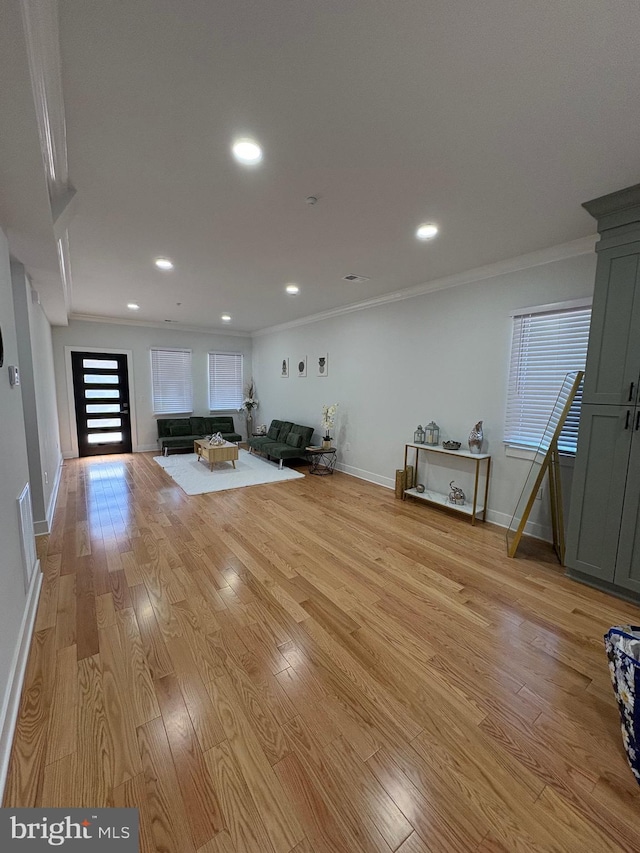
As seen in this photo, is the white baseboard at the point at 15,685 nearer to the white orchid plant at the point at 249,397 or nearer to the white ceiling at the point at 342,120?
the white ceiling at the point at 342,120

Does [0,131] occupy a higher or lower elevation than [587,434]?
higher

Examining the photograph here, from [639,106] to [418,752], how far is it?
294cm

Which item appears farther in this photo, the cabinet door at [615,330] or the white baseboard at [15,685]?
the cabinet door at [615,330]

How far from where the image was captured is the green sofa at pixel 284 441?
598 centimetres

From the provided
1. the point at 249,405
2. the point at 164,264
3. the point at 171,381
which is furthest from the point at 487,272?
the point at 171,381

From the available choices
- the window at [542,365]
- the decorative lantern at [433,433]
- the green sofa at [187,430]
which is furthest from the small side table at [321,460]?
the window at [542,365]

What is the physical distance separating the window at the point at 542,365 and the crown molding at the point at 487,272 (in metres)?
0.44

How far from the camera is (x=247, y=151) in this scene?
184 centimetres

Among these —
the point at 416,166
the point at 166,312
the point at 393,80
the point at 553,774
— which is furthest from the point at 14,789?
the point at 166,312

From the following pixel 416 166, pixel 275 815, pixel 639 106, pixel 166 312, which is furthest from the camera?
pixel 166 312

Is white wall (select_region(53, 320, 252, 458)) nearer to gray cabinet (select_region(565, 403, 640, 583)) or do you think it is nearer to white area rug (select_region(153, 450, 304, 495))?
white area rug (select_region(153, 450, 304, 495))

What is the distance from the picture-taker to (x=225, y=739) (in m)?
1.40

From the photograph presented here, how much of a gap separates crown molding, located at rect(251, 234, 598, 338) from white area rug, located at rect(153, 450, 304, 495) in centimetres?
285

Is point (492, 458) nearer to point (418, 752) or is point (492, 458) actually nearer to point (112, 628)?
point (418, 752)
